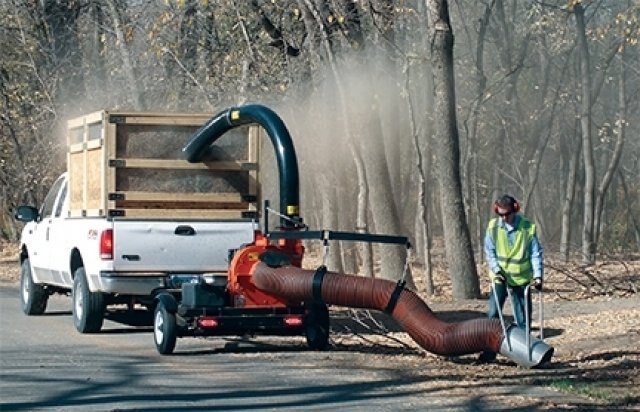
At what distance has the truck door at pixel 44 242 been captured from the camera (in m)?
19.9

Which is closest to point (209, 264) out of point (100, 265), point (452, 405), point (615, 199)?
point (100, 265)

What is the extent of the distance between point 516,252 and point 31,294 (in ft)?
28.8

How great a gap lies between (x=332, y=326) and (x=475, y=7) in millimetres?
30124

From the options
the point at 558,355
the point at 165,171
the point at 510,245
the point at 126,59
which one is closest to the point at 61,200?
the point at 165,171

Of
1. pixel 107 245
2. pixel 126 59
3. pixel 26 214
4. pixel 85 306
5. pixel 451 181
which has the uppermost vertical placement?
pixel 126 59

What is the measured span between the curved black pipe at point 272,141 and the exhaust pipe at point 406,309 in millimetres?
1128

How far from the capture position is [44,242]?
20.1m

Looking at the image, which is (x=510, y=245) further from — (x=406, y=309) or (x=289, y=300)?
(x=289, y=300)

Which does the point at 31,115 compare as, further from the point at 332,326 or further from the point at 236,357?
the point at 236,357

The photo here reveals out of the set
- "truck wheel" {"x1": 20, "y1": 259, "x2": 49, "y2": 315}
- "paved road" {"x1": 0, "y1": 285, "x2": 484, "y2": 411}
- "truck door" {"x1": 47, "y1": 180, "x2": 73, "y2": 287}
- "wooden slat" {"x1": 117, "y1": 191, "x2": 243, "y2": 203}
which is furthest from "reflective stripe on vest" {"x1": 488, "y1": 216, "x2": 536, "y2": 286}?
"truck wheel" {"x1": 20, "y1": 259, "x2": 49, "y2": 315}

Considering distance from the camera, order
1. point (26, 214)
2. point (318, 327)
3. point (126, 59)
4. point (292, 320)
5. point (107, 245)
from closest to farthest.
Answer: point (292, 320) < point (318, 327) < point (107, 245) < point (26, 214) < point (126, 59)

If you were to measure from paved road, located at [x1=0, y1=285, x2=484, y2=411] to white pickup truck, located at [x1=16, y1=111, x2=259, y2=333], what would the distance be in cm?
75

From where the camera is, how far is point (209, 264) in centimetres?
1714

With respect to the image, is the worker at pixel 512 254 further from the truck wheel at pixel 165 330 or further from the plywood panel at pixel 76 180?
the plywood panel at pixel 76 180
